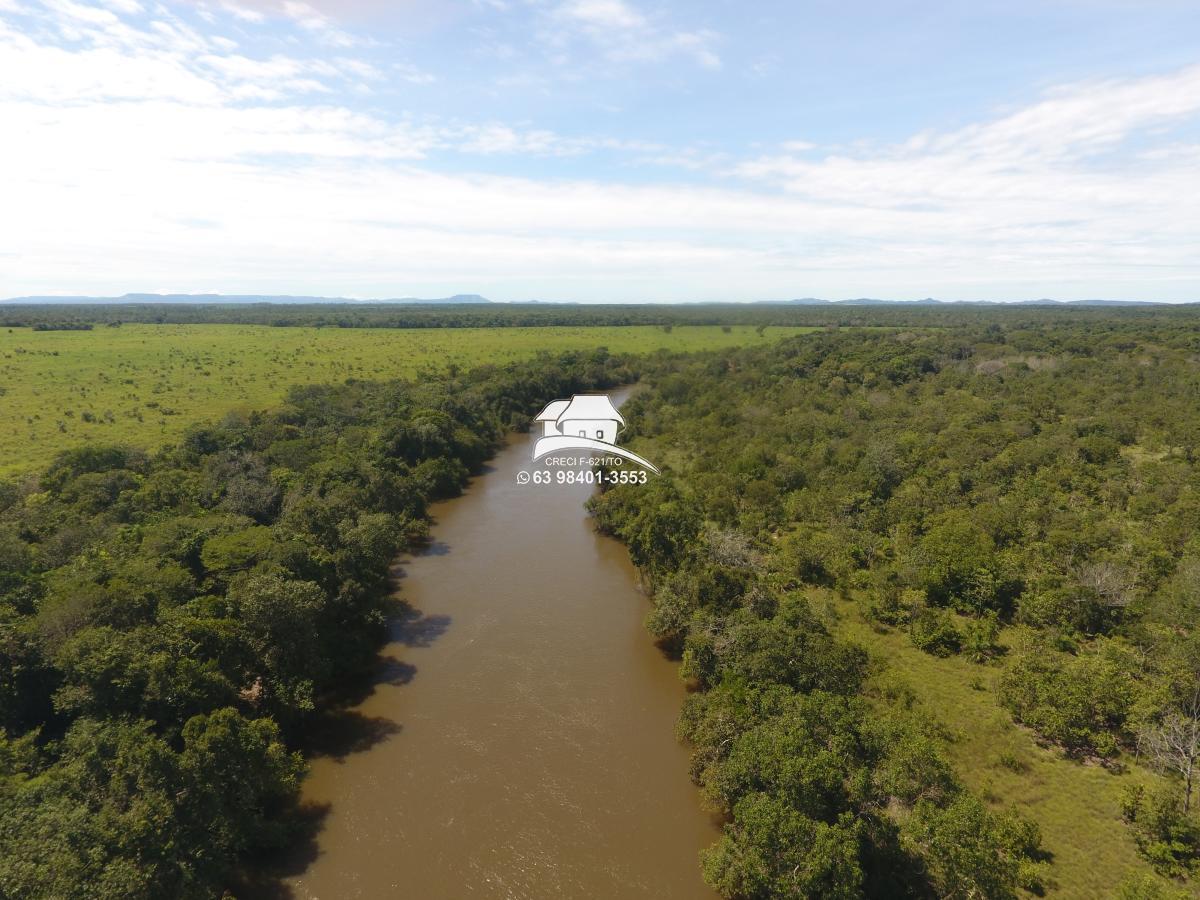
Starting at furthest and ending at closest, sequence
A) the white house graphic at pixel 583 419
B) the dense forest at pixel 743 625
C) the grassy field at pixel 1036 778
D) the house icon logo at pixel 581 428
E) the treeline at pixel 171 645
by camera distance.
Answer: the white house graphic at pixel 583 419, the house icon logo at pixel 581 428, the grassy field at pixel 1036 778, the dense forest at pixel 743 625, the treeline at pixel 171 645

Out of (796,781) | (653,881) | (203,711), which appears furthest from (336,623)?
(796,781)

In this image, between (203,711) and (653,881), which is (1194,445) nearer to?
(653,881)

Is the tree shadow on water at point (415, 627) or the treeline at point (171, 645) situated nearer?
the treeline at point (171, 645)

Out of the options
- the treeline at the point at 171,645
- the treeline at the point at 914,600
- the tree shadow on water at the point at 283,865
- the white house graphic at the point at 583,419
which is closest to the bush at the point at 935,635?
the treeline at the point at 914,600

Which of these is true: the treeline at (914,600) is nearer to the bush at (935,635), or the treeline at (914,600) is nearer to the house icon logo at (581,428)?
the bush at (935,635)

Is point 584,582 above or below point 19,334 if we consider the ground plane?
below

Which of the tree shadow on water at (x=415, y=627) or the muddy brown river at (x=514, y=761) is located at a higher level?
the tree shadow on water at (x=415, y=627)

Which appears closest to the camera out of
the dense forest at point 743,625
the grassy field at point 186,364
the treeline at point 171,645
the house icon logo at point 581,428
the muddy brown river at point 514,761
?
the treeline at point 171,645
